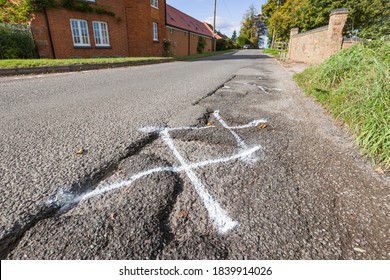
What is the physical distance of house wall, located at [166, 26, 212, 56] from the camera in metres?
24.6

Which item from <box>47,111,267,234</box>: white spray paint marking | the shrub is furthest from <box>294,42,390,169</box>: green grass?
the shrub

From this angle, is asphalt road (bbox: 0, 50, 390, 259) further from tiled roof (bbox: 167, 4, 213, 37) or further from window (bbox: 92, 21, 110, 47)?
tiled roof (bbox: 167, 4, 213, 37)

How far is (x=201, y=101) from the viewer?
15.1 ft

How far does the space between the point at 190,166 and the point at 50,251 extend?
4.14ft

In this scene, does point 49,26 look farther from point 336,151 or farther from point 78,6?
point 336,151

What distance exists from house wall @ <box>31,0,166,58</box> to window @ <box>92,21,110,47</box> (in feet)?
0.84

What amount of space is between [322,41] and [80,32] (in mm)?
15032

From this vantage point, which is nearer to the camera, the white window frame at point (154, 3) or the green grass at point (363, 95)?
the green grass at point (363, 95)

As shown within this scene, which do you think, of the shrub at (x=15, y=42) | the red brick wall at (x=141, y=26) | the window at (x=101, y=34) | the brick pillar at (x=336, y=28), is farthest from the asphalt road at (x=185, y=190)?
the red brick wall at (x=141, y=26)

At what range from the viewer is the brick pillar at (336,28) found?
9.46 meters

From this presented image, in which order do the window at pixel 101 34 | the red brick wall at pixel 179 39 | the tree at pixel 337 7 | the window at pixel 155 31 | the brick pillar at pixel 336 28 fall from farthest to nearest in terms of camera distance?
the red brick wall at pixel 179 39
the window at pixel 155 31
the window at pixel 101 34
the tree at pixel 337 7
the brick pillar at pixel 336 28

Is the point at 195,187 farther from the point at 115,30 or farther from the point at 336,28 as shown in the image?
the point at 115,30

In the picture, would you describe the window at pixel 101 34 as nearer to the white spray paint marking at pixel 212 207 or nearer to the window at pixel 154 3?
the window at pixel 154 3
